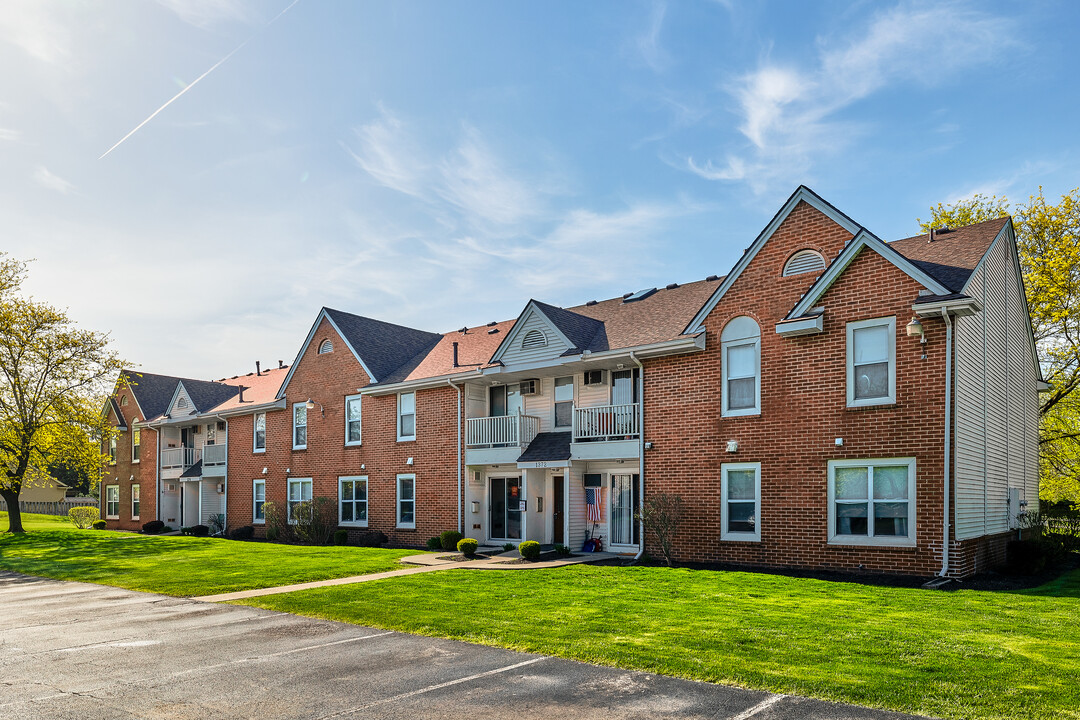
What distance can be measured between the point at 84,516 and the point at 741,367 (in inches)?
1606

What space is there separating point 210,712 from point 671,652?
4869 millimetres

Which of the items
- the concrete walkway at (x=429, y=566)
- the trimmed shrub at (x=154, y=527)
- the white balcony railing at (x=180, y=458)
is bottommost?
the trimmed shrub at (x=154, y=527)

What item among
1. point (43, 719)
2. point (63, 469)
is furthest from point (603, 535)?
point (63, 469)

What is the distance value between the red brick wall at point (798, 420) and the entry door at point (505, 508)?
6.20 metres

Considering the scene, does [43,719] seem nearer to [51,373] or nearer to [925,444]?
[925,444]

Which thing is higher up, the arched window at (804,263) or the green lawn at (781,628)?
the arched window at (804,263)

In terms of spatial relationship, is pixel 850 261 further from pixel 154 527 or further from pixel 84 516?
pixel 84 516

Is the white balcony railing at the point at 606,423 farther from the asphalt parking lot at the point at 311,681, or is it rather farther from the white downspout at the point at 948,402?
Result: the asphalt parking lot at the point at 311,681

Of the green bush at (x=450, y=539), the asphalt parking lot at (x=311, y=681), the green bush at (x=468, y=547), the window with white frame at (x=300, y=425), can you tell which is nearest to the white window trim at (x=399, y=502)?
the green bush at (x=450, y=539)

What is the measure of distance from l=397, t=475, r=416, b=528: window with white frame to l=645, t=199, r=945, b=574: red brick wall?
9.97 m

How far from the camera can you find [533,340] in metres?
24.0

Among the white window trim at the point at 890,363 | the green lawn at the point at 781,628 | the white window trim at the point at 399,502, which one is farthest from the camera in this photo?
the white window trim at the point at 399,502

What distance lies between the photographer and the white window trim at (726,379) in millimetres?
18641

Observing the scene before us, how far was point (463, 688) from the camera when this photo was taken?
8.04 m
